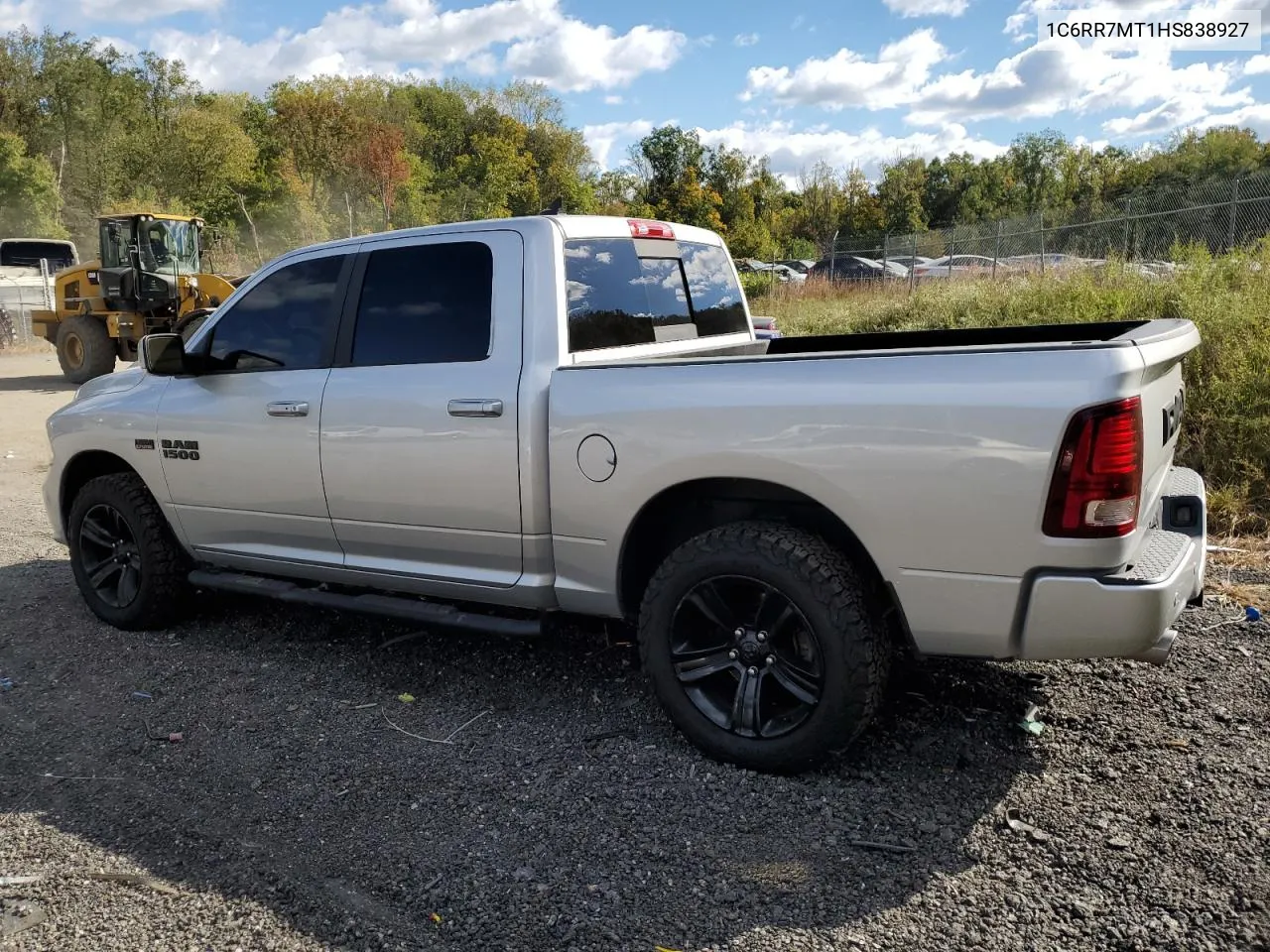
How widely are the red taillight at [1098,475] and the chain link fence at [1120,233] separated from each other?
890 cm

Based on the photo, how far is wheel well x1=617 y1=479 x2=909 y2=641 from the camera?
331 centimetres

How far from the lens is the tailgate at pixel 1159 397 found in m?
2.83

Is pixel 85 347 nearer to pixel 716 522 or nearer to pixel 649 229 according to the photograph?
pixel 649 229

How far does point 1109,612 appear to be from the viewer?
109 inches

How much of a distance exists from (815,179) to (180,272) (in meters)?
43.4

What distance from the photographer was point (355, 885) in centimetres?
283

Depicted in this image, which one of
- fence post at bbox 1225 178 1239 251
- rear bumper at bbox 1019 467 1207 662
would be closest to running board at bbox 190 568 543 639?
rear bumper at bbox 1019 467 1207 662

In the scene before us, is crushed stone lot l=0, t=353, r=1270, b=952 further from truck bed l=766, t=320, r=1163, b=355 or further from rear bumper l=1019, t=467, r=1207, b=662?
truck bed l=766, t=320, r=1163, b=355

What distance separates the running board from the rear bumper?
71.7 inches

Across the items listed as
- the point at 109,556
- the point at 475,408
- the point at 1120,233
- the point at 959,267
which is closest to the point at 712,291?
the point at 475,408

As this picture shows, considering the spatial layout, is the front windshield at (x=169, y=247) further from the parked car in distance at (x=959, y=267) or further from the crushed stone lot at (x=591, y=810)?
the crushed stone lot at (x=591, y=810)

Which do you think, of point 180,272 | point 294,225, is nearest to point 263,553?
point 180,272

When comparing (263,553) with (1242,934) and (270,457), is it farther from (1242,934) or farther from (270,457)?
(1242,934)

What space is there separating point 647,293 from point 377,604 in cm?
179
